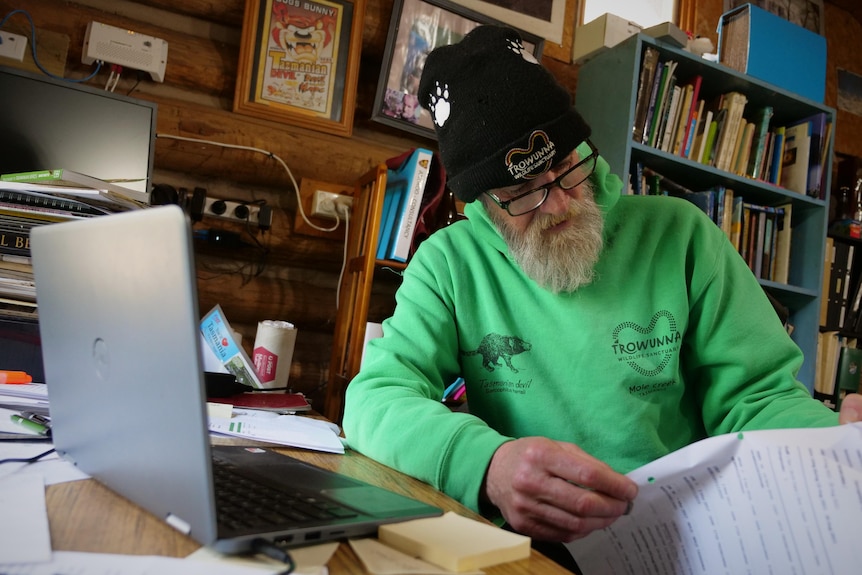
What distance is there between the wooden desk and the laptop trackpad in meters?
0.06

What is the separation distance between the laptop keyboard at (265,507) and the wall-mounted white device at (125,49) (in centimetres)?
154

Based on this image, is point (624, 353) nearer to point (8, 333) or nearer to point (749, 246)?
point (8, 333)

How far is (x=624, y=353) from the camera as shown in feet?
3.37

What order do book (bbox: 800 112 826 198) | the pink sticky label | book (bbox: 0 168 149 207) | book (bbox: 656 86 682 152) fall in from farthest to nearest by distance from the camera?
book (bbox: 800 112 826 198)
book (bbox: 656 86 682 152)
the pink sticky label
book (bbox: 0 168 149 207)

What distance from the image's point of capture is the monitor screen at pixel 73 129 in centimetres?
142

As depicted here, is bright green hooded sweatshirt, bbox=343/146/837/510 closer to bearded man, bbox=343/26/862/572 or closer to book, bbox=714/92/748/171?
bearded man, bbox=343/26/862/572

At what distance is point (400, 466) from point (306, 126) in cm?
144

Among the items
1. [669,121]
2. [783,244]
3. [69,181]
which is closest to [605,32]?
[669,121]

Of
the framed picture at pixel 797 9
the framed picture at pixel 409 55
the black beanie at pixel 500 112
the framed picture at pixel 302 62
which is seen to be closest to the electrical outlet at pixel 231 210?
the framed picture at pixel 302 62

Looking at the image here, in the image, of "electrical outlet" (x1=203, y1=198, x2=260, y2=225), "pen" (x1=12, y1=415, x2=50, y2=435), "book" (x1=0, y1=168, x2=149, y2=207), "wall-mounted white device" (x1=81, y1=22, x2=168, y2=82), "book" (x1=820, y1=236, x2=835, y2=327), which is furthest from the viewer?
"book" (x1=820, y1=236, x2=835, y2=327)

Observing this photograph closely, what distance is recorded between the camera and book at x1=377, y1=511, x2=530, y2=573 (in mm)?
473

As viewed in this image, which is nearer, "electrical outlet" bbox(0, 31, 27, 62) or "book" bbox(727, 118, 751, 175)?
"electrical outlet" bbox(0, 31, 27, 62)

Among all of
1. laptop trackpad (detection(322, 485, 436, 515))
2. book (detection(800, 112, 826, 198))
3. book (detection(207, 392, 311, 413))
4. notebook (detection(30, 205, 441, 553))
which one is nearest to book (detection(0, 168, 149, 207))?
book (detection(207, 392, 311, 413))

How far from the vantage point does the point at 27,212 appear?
1.26 meters
